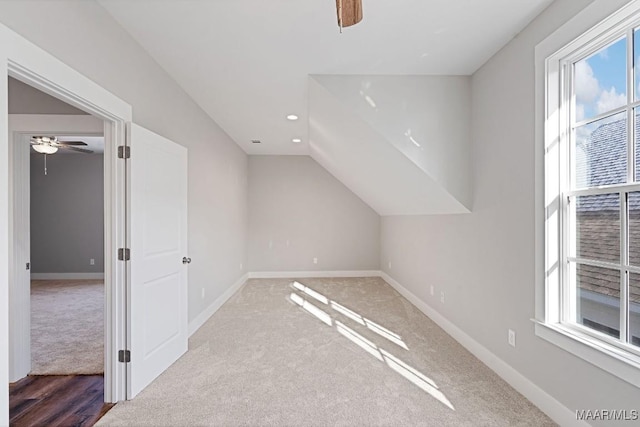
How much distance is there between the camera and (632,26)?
5.49 ft

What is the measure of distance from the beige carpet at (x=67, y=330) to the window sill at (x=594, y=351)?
11.3 feet

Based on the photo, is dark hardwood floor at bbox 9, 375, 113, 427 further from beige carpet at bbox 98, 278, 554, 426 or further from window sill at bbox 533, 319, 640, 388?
window sill at bbox 533, 319, 640, 388

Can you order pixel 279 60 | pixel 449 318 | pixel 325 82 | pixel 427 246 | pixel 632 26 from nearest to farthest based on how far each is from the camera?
1. pixel 632 26
2. pixel 279 60
3. pixel 325 82
4. pixel 449 318
5. pixel 427 246

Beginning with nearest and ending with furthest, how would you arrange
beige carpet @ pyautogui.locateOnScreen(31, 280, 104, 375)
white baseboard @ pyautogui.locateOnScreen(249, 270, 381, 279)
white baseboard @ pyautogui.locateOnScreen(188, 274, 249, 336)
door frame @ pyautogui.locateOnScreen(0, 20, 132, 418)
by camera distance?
door frame @ pyautogui.locateOnScreen(0, 20, 132, 418) → beige carpet @ pyautogui.locateOnScreen(31, 280, 104, 375) → white baseboard @ pyautogui.locateOnScreen(188, 274, 249, 336) → white baseboard @ pyautogui.locateOnScreen(249, 270, 381, 279)

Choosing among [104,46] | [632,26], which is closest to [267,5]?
[104,46]

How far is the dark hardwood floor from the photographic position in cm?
217

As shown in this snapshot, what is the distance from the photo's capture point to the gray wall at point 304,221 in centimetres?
705

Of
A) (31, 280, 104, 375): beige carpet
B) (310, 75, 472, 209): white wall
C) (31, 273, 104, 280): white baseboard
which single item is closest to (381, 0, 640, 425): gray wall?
(310, 75, 472, 209): white wall

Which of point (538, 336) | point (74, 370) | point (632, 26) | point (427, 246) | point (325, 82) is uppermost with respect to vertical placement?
point (325, 82)

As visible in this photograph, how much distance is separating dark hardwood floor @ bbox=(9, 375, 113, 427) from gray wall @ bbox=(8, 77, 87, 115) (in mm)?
2172

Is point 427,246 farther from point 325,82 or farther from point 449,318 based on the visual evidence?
point 325,82

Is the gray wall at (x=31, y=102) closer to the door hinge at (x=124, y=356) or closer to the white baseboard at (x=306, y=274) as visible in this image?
the door hinge at (x=124, y=356)

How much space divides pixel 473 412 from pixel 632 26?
2347 mm

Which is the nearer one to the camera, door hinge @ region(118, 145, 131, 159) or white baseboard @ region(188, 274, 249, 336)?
door hinge @ region(118, 145, 131, 159)
